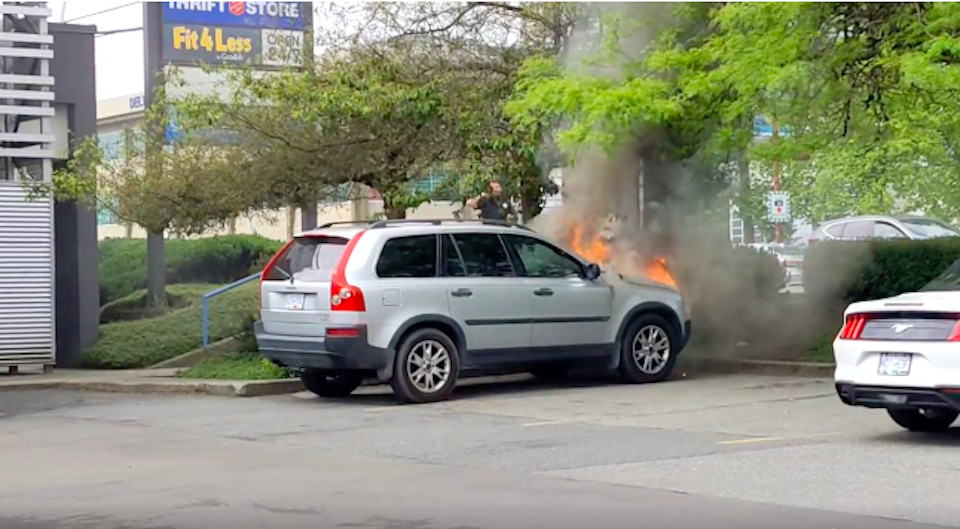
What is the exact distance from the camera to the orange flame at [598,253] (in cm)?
1692

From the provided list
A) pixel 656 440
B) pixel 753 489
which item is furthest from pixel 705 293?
pixel 753 489

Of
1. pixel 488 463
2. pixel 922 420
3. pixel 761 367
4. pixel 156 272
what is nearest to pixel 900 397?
pixel 922 420

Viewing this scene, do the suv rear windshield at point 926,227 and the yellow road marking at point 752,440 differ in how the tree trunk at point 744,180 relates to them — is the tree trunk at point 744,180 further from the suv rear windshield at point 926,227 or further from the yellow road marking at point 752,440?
the yellow road marking at point 752,440

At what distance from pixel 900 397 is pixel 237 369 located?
861 centimetres

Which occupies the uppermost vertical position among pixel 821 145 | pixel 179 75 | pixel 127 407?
pixel 179 75

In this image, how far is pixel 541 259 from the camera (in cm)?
1462

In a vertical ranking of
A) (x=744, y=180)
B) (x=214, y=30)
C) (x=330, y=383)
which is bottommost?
(x=330, y=383)

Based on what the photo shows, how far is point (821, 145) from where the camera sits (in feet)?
48.1

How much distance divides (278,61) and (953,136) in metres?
7.87

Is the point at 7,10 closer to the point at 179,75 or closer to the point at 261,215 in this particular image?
the point at 179,75

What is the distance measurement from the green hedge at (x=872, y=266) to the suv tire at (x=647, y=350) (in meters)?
2.55

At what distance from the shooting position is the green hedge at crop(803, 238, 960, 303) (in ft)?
53.3

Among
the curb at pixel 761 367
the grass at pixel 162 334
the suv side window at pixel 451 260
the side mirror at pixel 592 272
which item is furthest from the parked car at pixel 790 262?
the grass at pixel 162 334

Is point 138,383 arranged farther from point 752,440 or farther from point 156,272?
point 752,440
